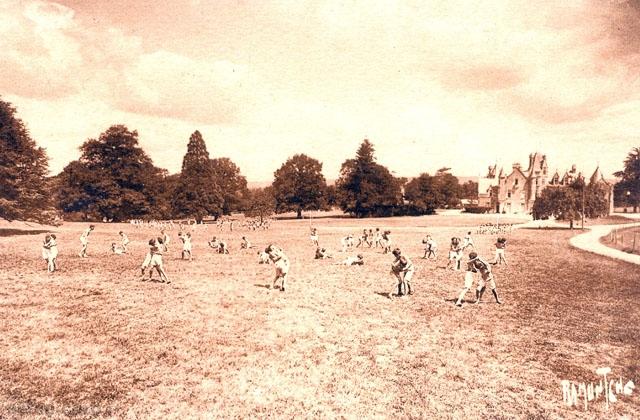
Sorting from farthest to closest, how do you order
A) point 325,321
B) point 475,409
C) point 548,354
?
point 325,321 < point 548,354 < point 475,409

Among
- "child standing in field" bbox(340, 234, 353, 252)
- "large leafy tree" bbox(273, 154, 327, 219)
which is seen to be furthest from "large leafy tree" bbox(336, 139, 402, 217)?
"child standing in field" bbox(340, 234, 353, 252)

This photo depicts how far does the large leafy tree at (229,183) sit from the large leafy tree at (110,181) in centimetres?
1540

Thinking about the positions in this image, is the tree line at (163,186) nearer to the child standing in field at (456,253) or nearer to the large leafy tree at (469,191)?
the child standing in field at (456,253)

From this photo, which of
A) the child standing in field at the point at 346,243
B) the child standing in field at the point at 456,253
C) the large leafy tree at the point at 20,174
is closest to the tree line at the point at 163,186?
the large leafy tree at the point at 20,174

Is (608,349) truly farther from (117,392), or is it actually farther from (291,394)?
(117,392)

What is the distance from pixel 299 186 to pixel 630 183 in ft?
262

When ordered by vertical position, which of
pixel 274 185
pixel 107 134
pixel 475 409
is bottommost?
Result: pixel 475 409

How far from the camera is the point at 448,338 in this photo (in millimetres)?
10586

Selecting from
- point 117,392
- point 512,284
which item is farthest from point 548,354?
point 117,392

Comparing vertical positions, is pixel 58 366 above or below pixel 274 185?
below

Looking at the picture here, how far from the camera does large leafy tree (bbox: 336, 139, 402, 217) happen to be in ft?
254

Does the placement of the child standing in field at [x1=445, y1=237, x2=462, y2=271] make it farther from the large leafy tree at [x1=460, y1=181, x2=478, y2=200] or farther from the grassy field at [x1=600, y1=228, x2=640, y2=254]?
the large leafy tree at [x1=460, y1=181, x2=478, y2=200]

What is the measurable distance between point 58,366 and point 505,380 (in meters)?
10.1

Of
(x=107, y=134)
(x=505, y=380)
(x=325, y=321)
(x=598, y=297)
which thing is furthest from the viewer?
(x=107, y=134)
